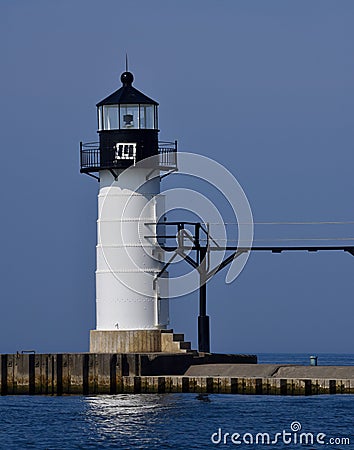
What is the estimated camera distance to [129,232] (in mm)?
52531

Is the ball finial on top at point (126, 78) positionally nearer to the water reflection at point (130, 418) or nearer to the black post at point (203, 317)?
the black post at point (203, 317)

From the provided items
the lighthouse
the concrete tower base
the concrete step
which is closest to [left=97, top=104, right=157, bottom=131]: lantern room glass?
the lighthouse

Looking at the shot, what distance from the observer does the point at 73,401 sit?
48750 mm

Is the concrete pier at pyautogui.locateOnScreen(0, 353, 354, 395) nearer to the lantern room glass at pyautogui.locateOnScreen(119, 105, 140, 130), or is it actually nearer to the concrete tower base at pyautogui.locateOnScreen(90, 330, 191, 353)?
the concrete tower base at pyautogui.locateOnScreen(90, 330, 191, 353)

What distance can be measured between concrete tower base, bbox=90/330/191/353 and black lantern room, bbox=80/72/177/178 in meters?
5.70

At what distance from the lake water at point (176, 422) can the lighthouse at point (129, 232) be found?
3712 mm

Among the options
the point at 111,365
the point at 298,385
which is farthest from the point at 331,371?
the point at 111,365

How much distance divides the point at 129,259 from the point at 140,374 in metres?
4.62

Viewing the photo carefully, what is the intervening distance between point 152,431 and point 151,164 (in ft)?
43.6

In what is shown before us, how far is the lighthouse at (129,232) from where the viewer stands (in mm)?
52250

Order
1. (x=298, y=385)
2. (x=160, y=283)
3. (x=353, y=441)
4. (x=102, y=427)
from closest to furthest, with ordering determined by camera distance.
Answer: (x=353, y=441) < (x=102, y=427) < (x=298, y=385) < (x=160, y=283)

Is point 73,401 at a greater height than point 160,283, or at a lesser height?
lesser

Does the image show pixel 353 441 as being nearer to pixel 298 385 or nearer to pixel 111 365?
pixel 298 385

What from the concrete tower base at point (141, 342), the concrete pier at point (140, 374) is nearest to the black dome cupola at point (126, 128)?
the concrete tower base at point (141, 342)
